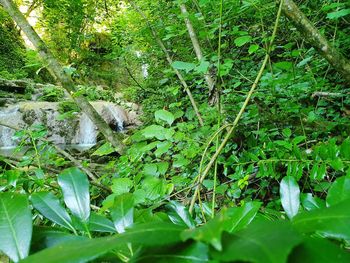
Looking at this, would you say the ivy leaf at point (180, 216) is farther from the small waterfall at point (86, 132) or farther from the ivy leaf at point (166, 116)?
the small waterfall at point (86, 132)

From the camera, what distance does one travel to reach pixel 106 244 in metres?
0.21

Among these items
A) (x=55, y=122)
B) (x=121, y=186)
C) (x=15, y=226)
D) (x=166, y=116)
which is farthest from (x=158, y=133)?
(x=55, y=122)

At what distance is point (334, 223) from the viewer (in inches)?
8.7

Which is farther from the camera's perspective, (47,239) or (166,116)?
(166,116)

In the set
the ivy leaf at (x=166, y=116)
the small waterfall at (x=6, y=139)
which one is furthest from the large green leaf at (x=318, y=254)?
the small waterfall at (x=6, y=139)

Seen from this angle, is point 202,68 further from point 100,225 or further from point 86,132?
point 86,132

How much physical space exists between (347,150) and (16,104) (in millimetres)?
8649

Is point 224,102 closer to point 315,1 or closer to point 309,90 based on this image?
point 309,90

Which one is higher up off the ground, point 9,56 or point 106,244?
point 9,56

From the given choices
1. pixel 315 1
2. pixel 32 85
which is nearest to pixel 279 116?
pixel 315 1

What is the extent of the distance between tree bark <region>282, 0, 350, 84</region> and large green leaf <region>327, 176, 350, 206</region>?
0.81 meters

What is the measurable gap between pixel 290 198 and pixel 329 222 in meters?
0.18

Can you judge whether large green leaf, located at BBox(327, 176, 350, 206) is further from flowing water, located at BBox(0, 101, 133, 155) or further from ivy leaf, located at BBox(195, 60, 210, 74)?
flowing water, located at BBox(0, 101, 133, 155)

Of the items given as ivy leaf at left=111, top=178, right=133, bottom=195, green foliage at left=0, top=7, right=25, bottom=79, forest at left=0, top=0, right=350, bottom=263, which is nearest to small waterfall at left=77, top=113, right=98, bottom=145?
green foliage at left=0, top=7, right=25, bottom=79
